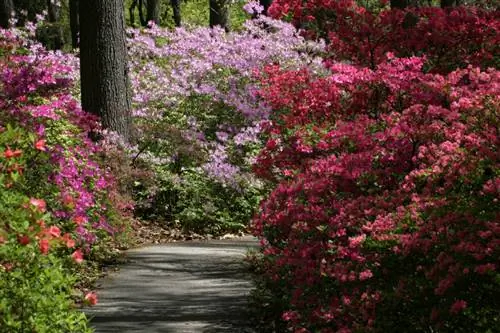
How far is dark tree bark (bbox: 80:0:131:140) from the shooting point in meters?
12.4

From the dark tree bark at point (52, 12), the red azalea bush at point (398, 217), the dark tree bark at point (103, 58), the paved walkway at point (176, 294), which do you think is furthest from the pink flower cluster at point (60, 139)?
the dark tree bark at point (52, 12)

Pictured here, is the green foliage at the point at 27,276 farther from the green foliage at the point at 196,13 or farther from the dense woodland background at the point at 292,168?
the green foliage at the point at 196,13

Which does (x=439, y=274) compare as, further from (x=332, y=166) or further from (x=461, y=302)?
(x=332, y=166)

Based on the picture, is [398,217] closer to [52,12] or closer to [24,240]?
[24,240]

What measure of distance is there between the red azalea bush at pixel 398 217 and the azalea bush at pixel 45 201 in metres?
1.67

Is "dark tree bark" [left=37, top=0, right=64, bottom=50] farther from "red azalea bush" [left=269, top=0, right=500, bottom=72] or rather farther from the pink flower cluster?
"red azalea bush" [left=269, top=0, right=500, bottom=72]

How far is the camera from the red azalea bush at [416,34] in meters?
8.96

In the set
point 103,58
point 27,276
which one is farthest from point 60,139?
point 27,276

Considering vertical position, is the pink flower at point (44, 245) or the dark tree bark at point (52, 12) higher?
the dark tree bark at point (52, 12)

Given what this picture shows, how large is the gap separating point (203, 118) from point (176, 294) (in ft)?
26.0

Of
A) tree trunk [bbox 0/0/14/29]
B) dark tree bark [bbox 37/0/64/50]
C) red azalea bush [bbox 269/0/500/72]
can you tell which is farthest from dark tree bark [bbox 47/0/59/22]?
red azalea bush [bbox 269/0/500/72]

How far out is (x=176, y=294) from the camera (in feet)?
26.9

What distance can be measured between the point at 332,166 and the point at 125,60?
7.20 m

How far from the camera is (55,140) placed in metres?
9.58
